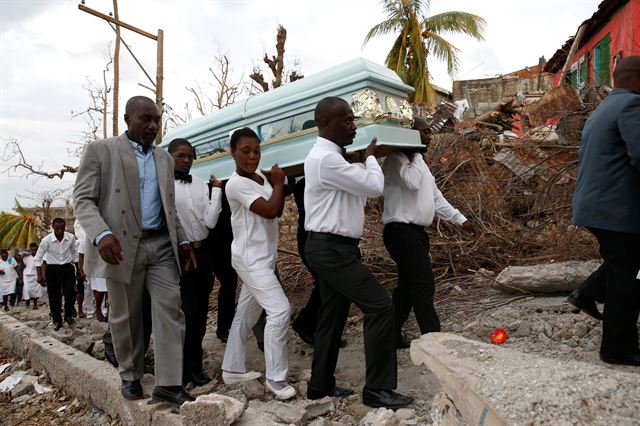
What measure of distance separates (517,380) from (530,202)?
14.2ft

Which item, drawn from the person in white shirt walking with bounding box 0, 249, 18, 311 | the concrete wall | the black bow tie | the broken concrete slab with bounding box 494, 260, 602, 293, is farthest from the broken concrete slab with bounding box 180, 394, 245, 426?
the concrete wall

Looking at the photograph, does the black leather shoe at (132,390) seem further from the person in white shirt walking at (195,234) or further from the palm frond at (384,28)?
the palm frond at (384,28)

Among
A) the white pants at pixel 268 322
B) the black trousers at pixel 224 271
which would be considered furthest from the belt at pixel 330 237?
the black trousers at pixel 224 271

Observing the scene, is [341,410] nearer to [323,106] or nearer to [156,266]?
[156,266]

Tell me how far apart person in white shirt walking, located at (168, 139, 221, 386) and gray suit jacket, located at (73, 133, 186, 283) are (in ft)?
2.16

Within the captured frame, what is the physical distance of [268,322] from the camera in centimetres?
301

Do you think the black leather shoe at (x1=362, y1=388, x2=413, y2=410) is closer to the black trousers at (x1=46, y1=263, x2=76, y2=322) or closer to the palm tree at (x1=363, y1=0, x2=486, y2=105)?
the black trousers at (x1=46, y1=263, x2=76, y2=322)

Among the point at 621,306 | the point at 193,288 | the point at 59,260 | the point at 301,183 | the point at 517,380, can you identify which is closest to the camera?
the point at 517,380

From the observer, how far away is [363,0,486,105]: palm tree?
1656 cm

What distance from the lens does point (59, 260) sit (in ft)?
23.2

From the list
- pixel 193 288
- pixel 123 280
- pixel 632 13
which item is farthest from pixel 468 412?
pixel 632 13

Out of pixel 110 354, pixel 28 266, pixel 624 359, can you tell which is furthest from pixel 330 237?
pixel 28 266

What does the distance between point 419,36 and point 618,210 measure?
15.1 m

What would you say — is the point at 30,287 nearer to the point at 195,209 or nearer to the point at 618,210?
the point at 195,209
